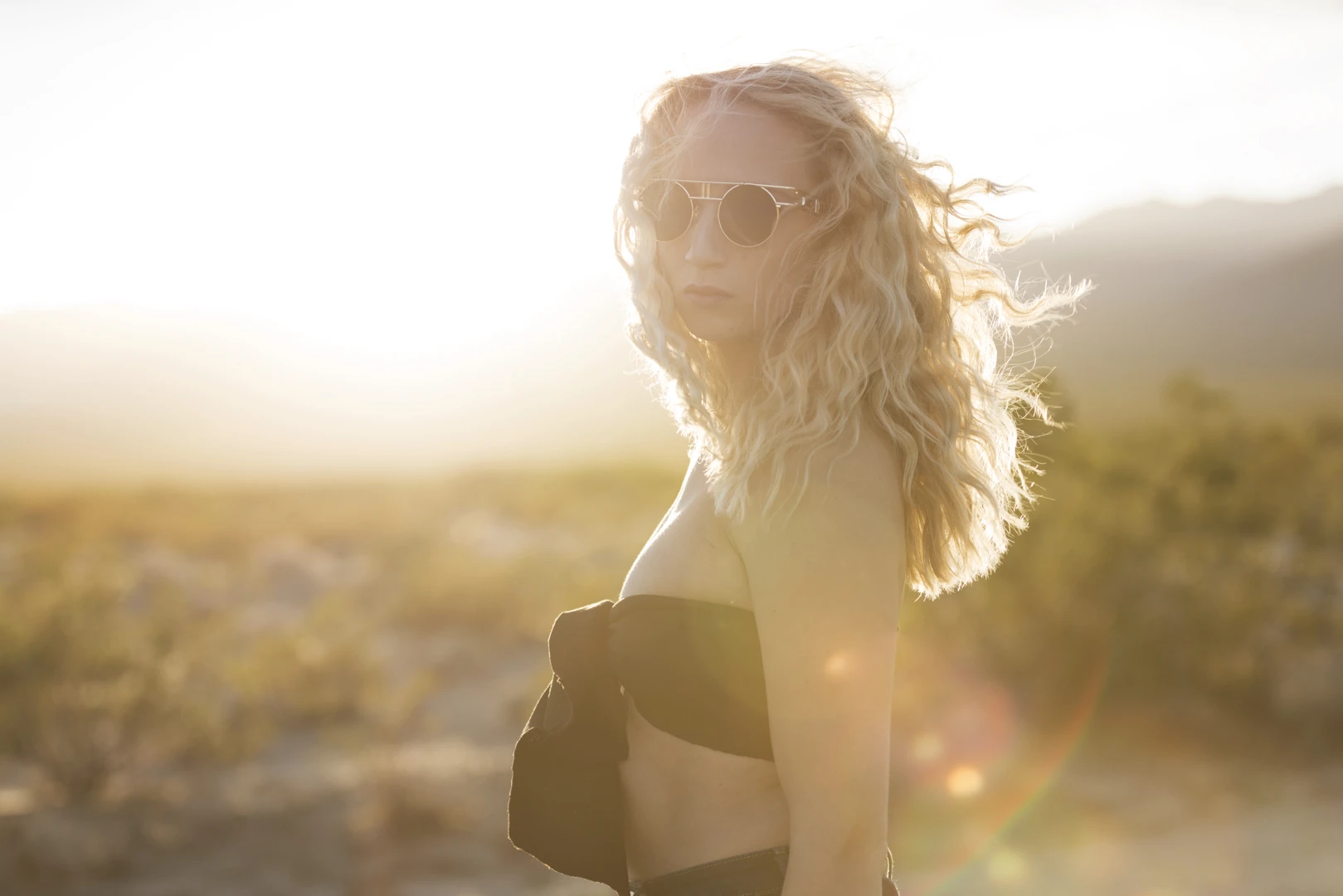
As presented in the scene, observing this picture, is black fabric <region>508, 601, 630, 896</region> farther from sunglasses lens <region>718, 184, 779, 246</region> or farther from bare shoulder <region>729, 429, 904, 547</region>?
sunglasses lens <region>718, 184, 779, 246</region>

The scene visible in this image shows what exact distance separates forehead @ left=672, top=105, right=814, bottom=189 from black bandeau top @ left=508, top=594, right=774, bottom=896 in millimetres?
760

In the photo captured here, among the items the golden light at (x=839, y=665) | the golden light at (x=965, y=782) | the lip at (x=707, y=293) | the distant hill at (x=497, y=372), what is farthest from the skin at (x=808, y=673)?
the distant hill at (x=497, y=372)

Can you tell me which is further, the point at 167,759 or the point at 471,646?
the point at 471,646

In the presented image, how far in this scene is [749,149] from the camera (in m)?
1.82

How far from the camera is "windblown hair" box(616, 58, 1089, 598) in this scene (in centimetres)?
165

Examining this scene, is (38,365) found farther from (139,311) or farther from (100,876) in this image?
(100,876)

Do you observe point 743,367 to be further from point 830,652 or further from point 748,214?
point 830,652

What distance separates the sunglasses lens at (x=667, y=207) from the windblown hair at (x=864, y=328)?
21mm

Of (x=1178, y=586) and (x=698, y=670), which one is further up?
(x=698, y=670)

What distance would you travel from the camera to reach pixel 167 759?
703 centimetres

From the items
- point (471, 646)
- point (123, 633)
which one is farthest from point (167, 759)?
point (471, 646)

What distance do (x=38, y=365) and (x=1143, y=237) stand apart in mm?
71981

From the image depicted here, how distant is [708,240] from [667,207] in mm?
151

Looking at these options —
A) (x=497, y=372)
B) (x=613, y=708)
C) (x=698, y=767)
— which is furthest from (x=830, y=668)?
(x=497, y=372)
